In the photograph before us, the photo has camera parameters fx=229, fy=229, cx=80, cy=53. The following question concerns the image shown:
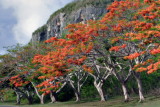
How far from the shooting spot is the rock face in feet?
157

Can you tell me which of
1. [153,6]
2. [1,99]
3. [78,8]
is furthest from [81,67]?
[78,8]

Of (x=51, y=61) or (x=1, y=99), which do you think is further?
(x=1, y=99)

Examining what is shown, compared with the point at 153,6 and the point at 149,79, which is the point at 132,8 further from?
the point at 149,79

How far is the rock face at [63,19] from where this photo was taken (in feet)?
157

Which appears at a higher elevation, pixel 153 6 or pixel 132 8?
pixel 132 8

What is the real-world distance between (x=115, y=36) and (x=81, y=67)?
3619 mm

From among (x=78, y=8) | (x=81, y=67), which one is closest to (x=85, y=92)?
A: (x=81, y=67)

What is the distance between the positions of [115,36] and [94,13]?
32364mm

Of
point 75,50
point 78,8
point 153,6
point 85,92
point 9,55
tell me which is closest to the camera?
point 153,6

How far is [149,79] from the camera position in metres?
26.4

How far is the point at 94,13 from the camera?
47.7 metres

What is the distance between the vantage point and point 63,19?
5719 centimetres

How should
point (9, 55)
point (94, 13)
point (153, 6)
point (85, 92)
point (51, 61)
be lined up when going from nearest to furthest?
point (153, 6) → point (51, 61) → point (9, 55) → point (85, 92) → point (94, 13)

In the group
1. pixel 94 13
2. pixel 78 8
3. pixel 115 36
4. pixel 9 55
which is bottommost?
pixel 115 36
